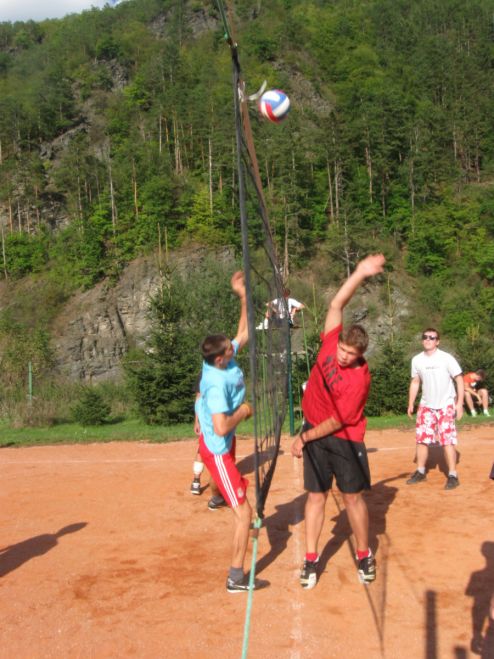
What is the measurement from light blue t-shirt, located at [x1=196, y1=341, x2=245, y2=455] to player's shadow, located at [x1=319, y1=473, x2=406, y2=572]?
1353 millimetres

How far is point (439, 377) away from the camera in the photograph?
698cm

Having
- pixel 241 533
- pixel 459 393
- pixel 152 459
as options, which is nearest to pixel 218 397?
pixel 241 533

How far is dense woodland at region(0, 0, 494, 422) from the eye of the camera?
1668 inches

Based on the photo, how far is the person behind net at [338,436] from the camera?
4332mm

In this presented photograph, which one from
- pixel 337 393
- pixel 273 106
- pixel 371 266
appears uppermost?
pixel 273 106

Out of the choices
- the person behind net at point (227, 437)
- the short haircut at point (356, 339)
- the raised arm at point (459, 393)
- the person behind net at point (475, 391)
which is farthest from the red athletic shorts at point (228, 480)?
the person behind net at point (475, 391)

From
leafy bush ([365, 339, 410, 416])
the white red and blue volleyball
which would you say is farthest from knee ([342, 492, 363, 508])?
leafy bush ([365, 339, 410, 416])

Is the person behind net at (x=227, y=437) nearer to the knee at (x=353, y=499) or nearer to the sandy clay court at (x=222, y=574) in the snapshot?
the sandy clay court at (x=222, y=574)

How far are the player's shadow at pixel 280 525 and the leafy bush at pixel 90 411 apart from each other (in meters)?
8.73

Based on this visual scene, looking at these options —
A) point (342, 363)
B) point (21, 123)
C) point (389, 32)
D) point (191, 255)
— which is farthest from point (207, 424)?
point (389, 32)

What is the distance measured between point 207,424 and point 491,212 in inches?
1872

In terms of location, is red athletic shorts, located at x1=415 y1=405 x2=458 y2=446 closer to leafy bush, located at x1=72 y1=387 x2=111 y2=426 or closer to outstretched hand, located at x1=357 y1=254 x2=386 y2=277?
outstretched hand, located at x1=357 y1=254 x2=386 y2=277

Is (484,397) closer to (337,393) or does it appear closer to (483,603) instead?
(483,603)

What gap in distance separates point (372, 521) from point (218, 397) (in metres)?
2.51
